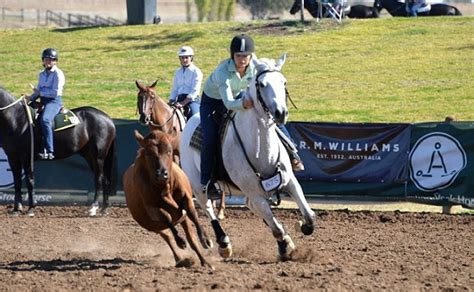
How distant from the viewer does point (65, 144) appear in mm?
18219

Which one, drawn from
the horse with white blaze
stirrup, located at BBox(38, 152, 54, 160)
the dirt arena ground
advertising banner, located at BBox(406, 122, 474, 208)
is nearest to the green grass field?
advertising banner, located at BBox(406, 122, 474, 208)

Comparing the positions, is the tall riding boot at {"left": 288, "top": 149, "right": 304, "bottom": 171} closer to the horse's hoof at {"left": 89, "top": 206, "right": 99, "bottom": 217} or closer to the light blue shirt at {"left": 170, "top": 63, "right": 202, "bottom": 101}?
the light blue shirt at {"left": 170, "top": 63, "right": 202, "bottom": 101}

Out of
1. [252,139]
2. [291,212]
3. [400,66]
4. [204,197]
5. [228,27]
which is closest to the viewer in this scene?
[252,139]

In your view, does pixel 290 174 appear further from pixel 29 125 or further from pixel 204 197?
pixel 29 125

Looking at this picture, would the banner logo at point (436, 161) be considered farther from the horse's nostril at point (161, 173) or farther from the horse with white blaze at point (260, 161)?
the horse's nostril at point (161, 173)

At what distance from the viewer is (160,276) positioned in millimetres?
10664

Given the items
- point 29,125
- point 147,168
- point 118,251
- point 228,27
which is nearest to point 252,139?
point 147,168

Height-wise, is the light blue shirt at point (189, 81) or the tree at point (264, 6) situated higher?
the light blue shirt at point (189, 81)

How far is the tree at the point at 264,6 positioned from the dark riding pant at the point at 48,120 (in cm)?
4197

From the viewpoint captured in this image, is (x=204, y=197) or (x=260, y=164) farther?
(x=204, y=197)

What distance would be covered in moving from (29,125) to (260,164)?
7.72 meters

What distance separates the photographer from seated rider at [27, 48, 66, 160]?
17797mm

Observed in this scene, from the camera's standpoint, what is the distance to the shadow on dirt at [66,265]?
11.6 m

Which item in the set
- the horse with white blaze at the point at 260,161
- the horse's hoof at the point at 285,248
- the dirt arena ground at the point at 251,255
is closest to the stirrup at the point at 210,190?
the horse with white blaze at the point at 260,161
